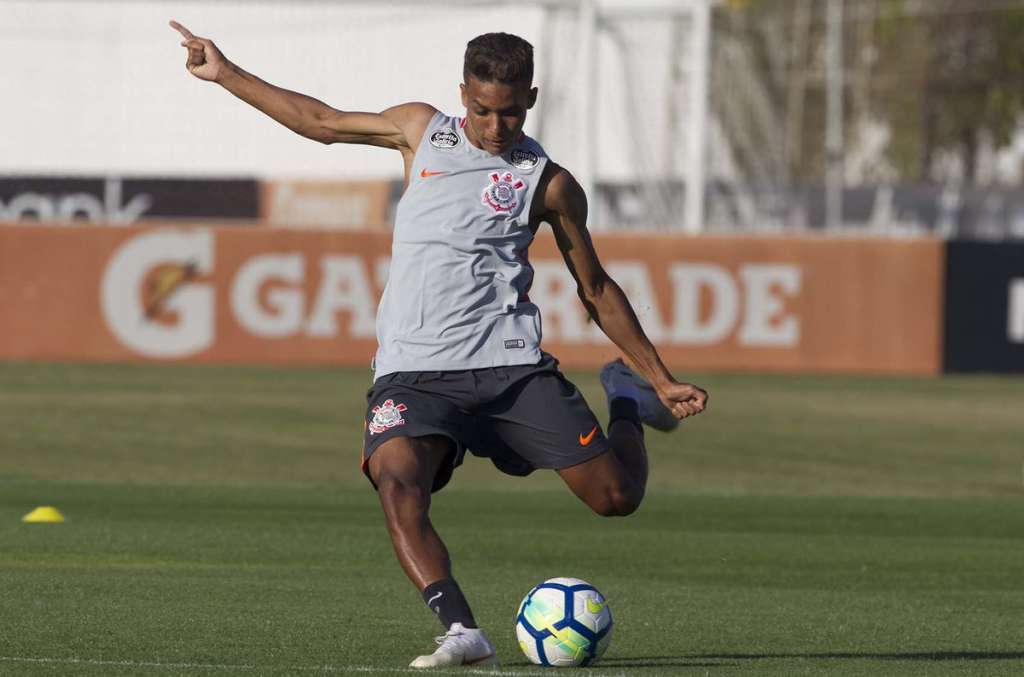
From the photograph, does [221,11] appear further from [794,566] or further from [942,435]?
[794,566]

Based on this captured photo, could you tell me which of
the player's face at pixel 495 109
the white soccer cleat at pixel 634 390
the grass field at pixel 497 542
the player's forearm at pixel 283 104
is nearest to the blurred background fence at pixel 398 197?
the grass field at pixel 497 542

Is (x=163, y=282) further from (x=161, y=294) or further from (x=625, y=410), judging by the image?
(x=625, y=410)

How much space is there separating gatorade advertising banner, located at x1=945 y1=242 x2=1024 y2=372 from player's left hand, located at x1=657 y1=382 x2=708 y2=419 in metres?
19.8

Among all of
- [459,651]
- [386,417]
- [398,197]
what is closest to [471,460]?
[386,417]

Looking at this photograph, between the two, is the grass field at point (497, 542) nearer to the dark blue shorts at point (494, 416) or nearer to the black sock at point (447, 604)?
the black sock at point (447, 604)

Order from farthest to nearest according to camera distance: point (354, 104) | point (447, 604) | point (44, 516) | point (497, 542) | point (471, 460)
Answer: point (354, 104) < point (471, 460) < point (44, 516) < point (497, 542) < point (447, 604)

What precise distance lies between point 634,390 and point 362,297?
Answer: 17638 millimetres

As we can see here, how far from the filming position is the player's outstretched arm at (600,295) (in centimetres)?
830

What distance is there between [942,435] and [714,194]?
1420cm

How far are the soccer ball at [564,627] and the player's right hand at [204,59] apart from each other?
2.31 m

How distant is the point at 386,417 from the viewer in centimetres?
807

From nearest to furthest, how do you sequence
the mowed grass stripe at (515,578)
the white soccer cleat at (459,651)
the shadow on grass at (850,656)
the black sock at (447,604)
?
the white soccer cleat at (459,651), the black sock at (447,604), the shadow on grass at (850,656), the mowed grass stripe at (515,578)

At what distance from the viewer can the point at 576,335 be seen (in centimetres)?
2719

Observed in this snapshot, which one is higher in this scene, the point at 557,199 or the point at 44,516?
the point at 557,199
